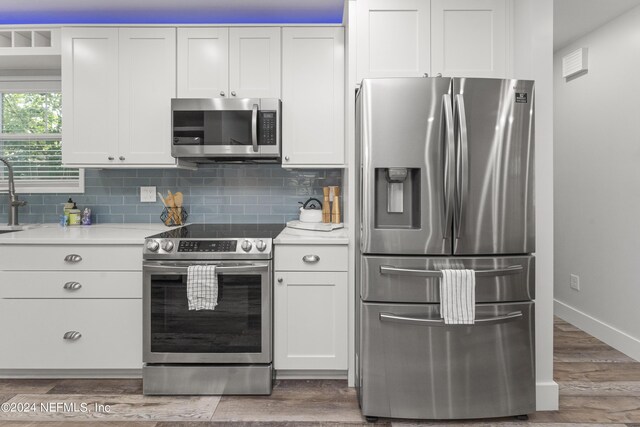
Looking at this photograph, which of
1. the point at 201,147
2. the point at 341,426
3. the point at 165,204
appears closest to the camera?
the point at 341,426

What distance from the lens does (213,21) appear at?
3.19 metres

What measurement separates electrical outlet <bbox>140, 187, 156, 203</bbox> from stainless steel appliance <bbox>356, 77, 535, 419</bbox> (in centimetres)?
181

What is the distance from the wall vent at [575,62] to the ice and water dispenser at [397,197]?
2.39m

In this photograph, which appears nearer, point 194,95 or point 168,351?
point 168,351

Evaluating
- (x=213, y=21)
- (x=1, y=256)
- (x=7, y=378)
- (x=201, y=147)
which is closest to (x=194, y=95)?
(x=201, y=147)

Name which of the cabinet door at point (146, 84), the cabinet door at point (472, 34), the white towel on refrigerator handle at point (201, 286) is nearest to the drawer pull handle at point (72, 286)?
the white towel on refrigerator handle at point (201, 286)

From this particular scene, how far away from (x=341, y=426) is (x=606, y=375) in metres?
1.80

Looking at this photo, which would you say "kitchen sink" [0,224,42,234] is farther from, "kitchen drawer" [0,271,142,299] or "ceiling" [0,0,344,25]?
"ceiling" [0,0,344,25]

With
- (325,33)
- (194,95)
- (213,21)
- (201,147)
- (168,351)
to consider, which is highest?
(213,21)

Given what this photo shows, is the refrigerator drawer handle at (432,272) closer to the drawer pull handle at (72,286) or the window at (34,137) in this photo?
the drawer pull handle at (72,286)

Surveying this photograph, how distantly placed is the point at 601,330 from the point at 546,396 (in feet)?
4.78

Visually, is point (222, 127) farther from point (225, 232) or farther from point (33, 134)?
point (33, 134)

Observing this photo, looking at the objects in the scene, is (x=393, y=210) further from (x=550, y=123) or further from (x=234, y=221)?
(x=234, y=221)

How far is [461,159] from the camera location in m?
1.98
